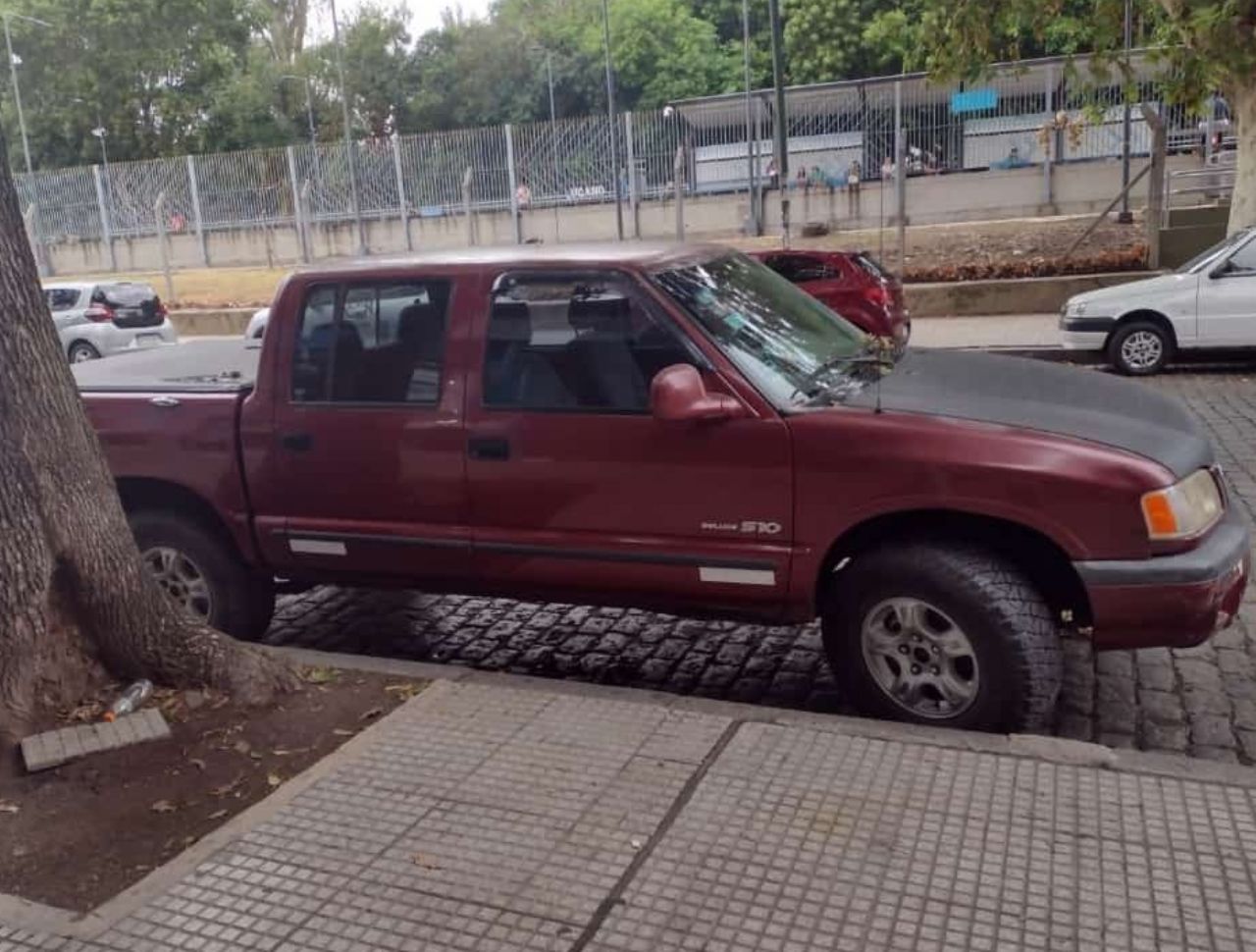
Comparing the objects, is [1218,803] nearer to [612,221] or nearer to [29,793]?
[29,793]

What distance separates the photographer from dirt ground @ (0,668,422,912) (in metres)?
3.45

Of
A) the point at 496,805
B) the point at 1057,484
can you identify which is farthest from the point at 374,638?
the point at 1057,484

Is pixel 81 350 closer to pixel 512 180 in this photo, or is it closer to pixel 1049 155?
pixel 512 180

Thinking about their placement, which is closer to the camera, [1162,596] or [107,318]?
[1162,596]

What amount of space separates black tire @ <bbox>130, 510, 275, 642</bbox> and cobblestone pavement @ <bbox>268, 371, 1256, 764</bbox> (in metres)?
0.48

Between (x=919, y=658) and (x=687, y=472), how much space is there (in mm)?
1078

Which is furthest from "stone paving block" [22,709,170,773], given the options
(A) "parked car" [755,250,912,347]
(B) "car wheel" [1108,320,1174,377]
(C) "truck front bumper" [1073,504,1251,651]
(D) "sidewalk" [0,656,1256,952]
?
(B) "car wheel" [1108,320,1174,377]

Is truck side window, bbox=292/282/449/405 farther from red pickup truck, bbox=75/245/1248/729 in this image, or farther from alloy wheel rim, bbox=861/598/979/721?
alloy wheel rim, bbox=861/598/979/721

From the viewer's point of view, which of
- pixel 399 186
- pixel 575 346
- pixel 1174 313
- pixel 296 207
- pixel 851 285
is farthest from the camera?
pixel 296 207

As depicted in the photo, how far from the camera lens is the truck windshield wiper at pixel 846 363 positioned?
4.50m

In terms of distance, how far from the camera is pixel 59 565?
4332 mm

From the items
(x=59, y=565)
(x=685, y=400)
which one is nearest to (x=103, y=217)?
(x=59, y=565)

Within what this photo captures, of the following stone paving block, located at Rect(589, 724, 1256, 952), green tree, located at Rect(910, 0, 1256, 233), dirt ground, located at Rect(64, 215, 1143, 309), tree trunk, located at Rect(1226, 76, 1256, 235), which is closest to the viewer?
stone paving block, located at Rect(589, 724, 1256, 952)

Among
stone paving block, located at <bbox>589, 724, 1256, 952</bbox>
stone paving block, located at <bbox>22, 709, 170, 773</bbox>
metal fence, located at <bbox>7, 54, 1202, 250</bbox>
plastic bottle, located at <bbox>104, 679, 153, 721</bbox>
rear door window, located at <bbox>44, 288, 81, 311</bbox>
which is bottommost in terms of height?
stone paving block, located at <bbox>589, 724, 1256, 952</bbox>
